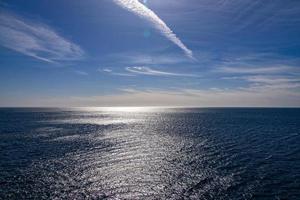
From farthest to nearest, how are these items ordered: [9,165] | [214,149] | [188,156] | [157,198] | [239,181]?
[214,149], [188,156], [9,165], [239,181], [157,198]

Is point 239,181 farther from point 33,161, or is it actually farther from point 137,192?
point 33,161

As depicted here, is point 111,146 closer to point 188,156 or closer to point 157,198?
point 188,156

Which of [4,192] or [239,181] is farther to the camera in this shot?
[239,181]

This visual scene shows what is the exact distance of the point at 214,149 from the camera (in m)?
56.4

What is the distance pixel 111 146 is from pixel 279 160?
3599 cm

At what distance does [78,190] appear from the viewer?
3042 centimetres

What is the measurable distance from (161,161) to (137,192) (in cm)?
1570

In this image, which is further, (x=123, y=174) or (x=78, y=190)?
(x=123, y=174)

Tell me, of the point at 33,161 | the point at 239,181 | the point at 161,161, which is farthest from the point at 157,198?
the point at 33,161

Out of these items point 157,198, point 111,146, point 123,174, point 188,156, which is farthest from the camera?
point 111,146

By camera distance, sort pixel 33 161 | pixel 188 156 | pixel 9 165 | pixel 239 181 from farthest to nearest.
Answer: pixel 188 156 < pixel 33 161 < pixel 9 165 < pixel 239 181

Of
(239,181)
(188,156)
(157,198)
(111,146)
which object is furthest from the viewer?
(111,146)

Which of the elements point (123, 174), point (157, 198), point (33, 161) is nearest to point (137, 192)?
point (157, 198)

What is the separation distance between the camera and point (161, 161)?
45.8 meters
